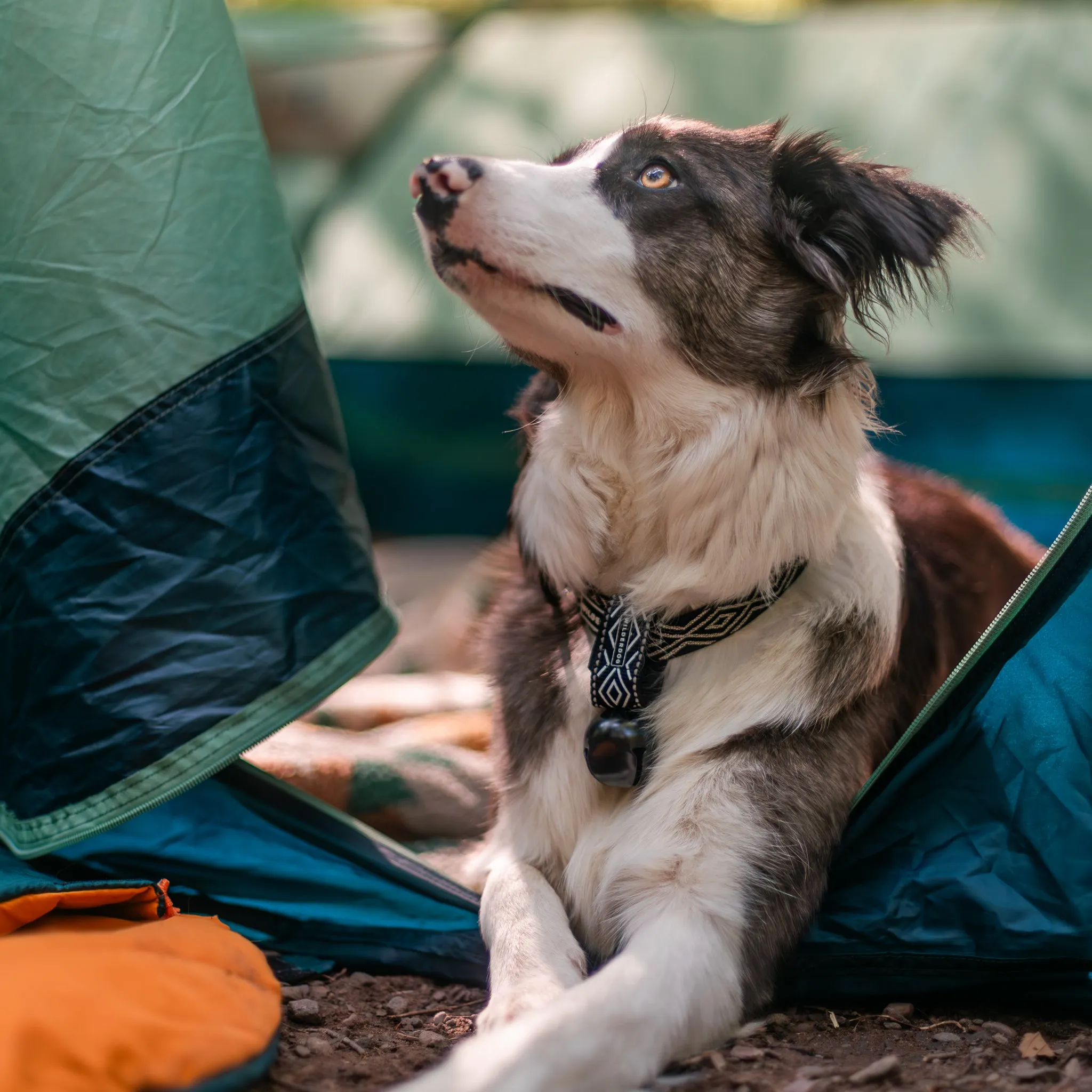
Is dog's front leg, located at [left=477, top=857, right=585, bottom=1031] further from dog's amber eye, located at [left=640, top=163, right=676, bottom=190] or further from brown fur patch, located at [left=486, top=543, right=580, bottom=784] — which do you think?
dog's amber eye, located at [left=640, top=163, right=676, bottom=190]

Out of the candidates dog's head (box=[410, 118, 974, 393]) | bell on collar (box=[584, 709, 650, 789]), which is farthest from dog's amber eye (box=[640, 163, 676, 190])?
bell on collar (box=[584, 709, 650, 789])

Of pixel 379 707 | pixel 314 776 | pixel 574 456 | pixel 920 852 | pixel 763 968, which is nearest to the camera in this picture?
pixel 763 968

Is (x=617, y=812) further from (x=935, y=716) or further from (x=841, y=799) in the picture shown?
(x=935, y=716)

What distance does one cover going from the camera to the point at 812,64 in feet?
15.4

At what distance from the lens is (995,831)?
1.99m

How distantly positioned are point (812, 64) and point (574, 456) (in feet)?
10.5

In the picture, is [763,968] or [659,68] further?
[659,68]

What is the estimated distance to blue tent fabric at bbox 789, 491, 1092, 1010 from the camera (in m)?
1.92

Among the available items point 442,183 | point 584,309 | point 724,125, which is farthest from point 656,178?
point 724,125

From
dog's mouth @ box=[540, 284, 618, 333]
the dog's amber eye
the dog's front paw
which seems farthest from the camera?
the dog's amber eye

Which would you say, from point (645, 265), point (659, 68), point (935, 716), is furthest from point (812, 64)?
point (935, 716)

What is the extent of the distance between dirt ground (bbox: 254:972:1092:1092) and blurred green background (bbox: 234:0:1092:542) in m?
2.10

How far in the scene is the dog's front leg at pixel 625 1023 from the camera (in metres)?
1.55

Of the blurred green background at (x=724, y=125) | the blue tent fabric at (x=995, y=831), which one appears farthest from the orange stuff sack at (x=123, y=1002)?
the blurred green background at (x=724, y=125)
